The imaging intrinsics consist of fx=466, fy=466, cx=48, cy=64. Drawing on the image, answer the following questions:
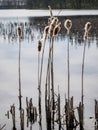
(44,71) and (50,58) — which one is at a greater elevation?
(50,58)

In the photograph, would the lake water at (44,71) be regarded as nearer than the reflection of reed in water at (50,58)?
No

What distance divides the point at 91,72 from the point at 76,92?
3.44 metres

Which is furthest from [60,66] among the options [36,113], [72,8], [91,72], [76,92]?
[72,8]

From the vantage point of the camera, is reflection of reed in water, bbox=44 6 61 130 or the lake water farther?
the lake water

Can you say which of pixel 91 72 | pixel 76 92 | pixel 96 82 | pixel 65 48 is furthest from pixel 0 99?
pixel 65 48

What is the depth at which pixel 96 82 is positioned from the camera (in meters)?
16.2

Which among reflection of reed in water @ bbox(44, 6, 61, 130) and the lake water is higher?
reflection of reed in water @ bbox(44, 6, 61, 130)

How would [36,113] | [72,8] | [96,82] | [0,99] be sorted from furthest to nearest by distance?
1. [72,8]
2. [96,82]
3. [0,99]
4. [36,113]

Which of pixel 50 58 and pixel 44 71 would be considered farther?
pixel 44 71

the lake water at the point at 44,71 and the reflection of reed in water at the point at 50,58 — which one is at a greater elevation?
the reflection of reed in water at the point at 50,58

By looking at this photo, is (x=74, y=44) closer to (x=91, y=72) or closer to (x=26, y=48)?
(x=26, y=48)

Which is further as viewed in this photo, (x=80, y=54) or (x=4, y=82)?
(x=80, y=54)

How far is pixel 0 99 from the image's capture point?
46.4 ft

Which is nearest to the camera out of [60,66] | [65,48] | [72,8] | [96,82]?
[96,82]
